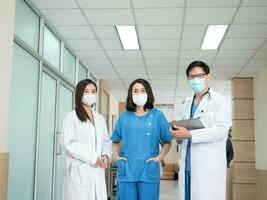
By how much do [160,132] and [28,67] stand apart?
7.75 feet

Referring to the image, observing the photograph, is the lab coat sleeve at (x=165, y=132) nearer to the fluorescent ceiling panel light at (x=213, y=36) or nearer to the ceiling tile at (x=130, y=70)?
the fluorescent ceiling panel light at (x=213, y=36)

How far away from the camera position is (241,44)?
6309 mm

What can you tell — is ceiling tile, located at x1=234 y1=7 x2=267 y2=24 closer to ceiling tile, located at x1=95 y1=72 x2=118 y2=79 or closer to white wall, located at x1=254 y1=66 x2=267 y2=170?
white wall, located at x1=254 y1=66 x2=267 y2=170

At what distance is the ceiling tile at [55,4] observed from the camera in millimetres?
4617

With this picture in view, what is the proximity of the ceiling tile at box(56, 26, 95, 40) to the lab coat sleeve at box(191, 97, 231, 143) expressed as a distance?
10.8 feet

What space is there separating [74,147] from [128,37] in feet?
10.9

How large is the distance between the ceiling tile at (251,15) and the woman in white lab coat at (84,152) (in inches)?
103

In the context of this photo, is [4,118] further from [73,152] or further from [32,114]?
[32,114]

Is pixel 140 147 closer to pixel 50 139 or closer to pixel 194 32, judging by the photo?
pixel 50 139

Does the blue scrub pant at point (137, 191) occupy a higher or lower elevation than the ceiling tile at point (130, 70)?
lower

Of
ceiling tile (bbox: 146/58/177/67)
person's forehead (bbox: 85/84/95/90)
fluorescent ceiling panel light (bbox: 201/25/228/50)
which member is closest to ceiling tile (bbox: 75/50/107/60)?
ceiling tile (bbox: 146/58/177/67)

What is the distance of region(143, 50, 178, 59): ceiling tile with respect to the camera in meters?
6.89

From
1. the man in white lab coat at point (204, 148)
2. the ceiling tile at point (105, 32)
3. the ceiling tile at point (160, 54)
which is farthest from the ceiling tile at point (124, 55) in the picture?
the man in white lab coat at point (204, 148)

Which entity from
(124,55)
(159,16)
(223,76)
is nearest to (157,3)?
(159,16)
